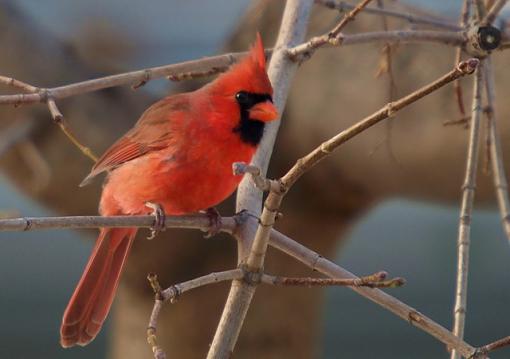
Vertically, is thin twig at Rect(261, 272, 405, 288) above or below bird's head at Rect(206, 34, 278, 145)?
below

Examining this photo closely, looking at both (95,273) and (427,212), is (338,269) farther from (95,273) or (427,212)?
(427,212)

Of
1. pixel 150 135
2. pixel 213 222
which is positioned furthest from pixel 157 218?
pixel 150 135

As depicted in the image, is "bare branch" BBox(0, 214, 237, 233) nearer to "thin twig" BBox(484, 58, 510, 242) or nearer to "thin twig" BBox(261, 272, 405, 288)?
"thin twig" BBox(261, 272, 405, 288)

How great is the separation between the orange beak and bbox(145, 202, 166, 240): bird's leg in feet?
0.76

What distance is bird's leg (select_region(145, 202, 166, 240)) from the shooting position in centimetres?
152

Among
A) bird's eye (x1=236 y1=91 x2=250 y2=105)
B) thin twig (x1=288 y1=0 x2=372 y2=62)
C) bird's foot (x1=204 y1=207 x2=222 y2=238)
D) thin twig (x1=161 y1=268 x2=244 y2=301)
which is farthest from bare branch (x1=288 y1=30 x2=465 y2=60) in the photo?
thin twig (x1=161 y1=268 x2=244 y2=301)

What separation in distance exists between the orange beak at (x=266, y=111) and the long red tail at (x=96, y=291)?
18.6 inches

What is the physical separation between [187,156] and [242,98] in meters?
0.14

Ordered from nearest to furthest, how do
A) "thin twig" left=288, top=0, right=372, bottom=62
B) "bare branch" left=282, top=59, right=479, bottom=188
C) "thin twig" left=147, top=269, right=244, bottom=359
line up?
1. "bare branch" left=282, top=59, right=479, bottom=188
2. "thin twig" left=147, top=269, right=244, bottom=359
3. "thin twig" left=288, top=0, right=372, bottom=62

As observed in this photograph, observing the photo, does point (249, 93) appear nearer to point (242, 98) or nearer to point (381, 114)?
point (242, 98)

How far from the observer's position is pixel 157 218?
1.53 metres

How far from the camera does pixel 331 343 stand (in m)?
5.86

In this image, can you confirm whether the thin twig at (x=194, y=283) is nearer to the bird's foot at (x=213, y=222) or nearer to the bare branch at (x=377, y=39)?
the bird's foot at (x=213, y=222)

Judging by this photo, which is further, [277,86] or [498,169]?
[277,86]
